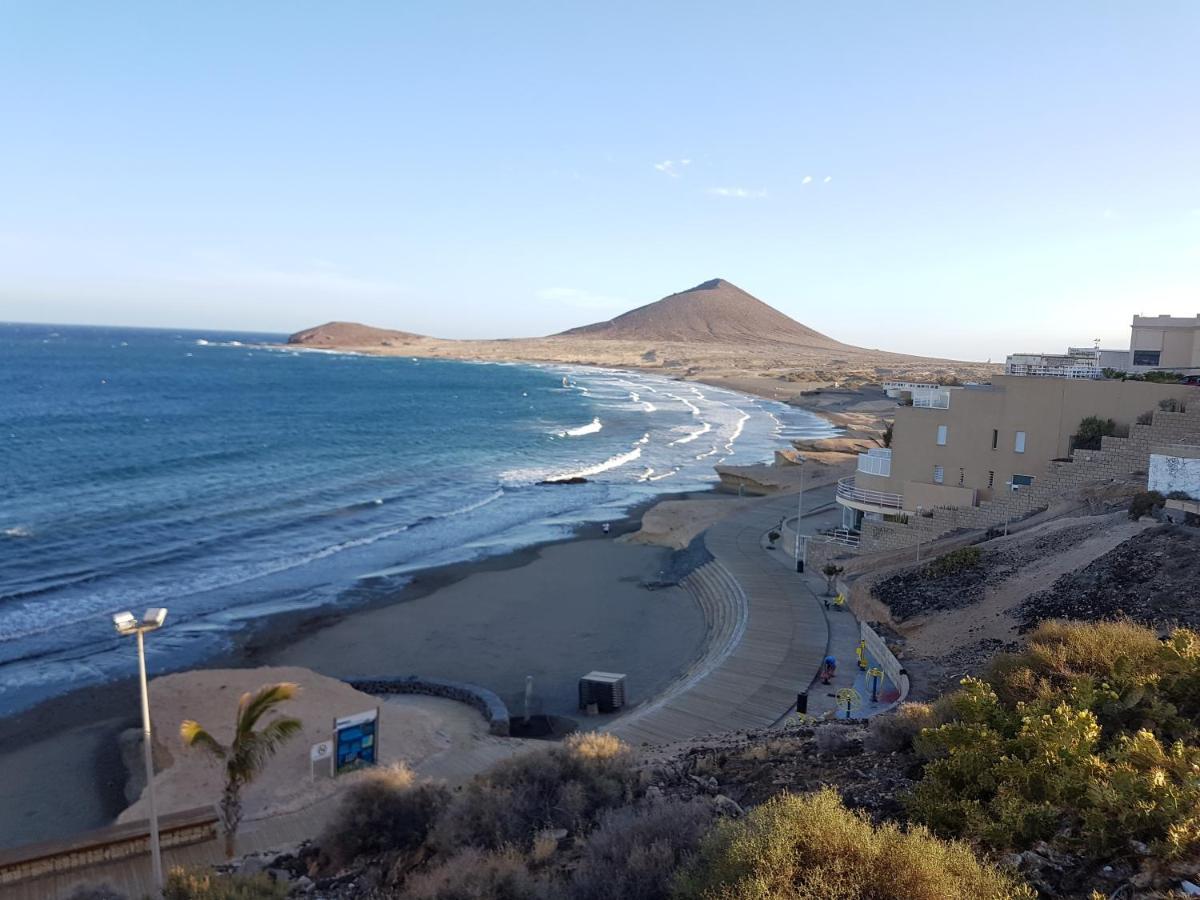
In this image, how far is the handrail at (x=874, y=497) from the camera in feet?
88.9

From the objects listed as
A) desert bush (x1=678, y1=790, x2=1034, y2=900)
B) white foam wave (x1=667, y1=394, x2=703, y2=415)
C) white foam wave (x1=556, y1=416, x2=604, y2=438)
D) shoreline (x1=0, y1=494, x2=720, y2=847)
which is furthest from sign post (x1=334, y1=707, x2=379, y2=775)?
white foam wave (x1=667, y1=394, x2=703, y2=415)

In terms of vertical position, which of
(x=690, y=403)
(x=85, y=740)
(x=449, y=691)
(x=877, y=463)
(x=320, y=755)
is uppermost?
(x=877, y=463)

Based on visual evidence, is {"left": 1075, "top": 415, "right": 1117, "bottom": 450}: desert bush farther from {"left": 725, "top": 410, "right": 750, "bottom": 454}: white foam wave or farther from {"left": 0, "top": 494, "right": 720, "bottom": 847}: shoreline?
{"left": 725, "top": 410, "right": 750, "bottom": 454}: white foam wave

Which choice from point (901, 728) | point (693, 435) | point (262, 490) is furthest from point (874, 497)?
point (693, 435)

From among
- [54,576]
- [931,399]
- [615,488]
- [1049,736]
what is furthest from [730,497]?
[1049,736]

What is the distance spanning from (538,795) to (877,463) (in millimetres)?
20657

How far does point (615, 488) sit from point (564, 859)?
41.6m

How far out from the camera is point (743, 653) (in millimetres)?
19438

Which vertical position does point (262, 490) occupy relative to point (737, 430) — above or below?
below

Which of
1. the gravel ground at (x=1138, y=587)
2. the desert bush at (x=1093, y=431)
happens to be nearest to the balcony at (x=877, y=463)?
the desert bush at (x=1093, y=431)

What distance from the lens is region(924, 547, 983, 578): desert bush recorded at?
762 inches

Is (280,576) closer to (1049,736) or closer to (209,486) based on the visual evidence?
(209,486)

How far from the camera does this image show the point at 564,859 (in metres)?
8.79

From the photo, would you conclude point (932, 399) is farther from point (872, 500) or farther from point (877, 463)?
point (872, 500)
